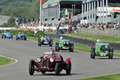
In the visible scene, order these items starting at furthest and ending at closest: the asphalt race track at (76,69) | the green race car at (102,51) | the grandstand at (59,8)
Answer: the grandstand at (59,8) < the green race car at (102,51) < the asphalt race track at (76,69)

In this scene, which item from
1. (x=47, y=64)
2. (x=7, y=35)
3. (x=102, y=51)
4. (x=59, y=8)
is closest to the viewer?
(x=47, y=64)

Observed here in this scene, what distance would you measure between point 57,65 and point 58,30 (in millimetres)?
42936

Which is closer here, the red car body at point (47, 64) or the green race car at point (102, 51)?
the red car body at point (47, 64)

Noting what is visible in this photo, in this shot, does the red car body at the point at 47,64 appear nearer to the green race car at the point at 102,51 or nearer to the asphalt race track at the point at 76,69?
the asphalt race track at the point at 76,69

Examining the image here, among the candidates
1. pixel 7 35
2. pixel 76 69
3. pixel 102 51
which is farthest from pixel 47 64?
pixel 7 35

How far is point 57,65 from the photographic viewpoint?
1514 cm

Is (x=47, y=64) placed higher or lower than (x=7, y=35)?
higher

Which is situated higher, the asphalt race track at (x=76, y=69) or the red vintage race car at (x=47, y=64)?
the red vintage race car at (x=47, y=64)

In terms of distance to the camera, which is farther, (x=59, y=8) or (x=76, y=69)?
(x=59, y=8)

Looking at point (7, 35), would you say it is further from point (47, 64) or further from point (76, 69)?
point (47, 64)

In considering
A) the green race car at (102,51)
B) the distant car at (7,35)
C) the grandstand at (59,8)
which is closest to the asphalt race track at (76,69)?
the green race car at (102,51)

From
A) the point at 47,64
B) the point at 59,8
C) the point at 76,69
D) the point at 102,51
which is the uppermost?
the point at 59,8

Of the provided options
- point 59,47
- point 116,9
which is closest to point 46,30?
point 116,9

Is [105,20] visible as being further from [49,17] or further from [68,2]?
[49,17]
